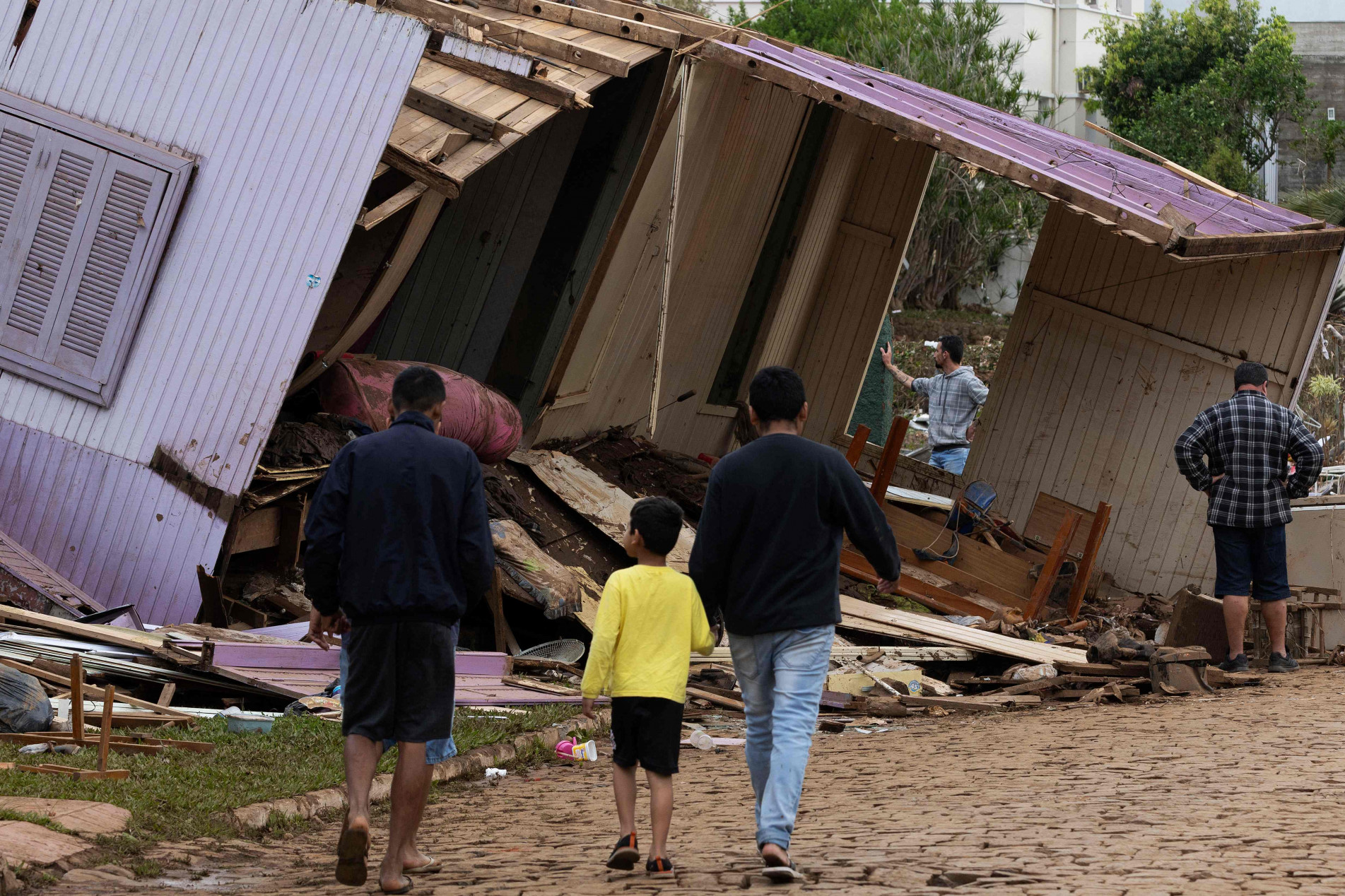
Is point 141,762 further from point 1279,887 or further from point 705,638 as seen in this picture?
point 1279,887

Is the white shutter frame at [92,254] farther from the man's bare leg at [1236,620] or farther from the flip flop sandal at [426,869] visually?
the man's bare leg at [1236,620]

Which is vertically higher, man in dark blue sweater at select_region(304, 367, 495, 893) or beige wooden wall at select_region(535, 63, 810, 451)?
beige wooden wall at select_region(535, 63, 810, 451)

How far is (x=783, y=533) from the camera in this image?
15.7ft

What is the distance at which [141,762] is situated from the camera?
5.80m

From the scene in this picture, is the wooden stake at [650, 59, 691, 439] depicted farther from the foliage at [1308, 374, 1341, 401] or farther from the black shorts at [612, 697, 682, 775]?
the foliage at [1308, 374, 1341, 401]

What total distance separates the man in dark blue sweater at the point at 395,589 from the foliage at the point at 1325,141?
3441 centimetres

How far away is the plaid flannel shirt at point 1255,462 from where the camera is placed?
378 inches

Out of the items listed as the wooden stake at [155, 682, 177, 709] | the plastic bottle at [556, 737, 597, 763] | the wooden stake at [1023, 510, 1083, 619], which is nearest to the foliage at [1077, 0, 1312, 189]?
the wooden stake at [1023, 510, 1083, 619]

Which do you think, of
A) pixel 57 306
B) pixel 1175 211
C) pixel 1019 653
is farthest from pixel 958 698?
pixel 57 306

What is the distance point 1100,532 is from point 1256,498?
2.65 meters

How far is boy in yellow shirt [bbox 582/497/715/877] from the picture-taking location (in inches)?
187

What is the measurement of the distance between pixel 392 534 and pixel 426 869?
45.2 inches

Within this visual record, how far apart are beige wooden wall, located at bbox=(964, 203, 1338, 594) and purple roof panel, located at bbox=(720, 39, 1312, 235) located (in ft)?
2.14

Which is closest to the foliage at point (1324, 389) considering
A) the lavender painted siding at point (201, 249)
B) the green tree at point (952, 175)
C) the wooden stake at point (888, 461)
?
the wooden stake at point (888, 461)
